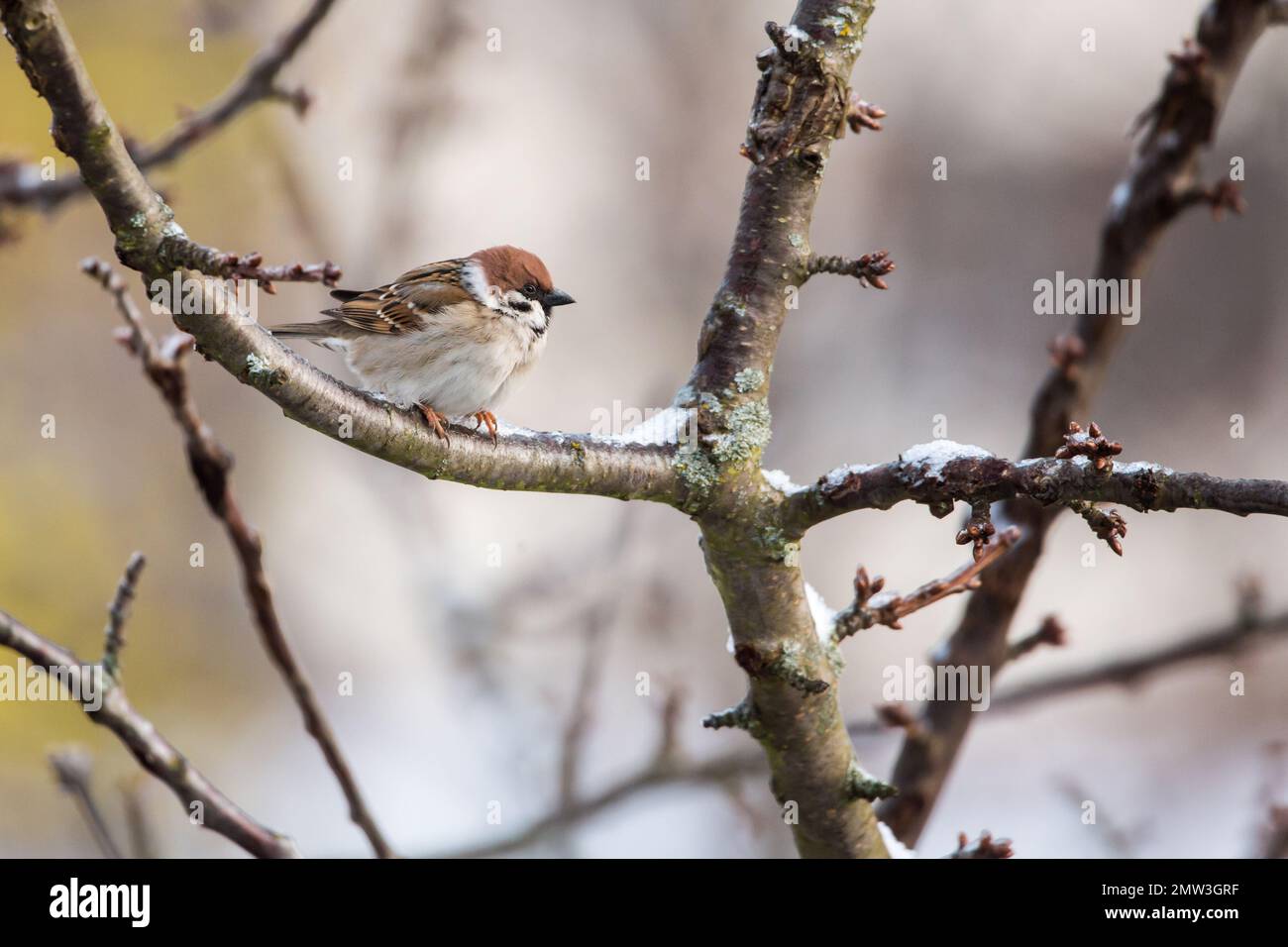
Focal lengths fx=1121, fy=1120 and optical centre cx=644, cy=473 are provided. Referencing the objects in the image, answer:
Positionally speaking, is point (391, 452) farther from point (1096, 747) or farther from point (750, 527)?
point (1096, 747)

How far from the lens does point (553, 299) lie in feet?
12.8

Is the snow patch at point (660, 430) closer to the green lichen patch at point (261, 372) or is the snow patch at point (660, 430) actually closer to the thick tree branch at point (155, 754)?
the green lichen patch at point (261, 372)

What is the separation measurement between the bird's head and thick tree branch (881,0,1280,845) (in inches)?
64.5

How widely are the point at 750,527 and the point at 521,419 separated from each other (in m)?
4.78

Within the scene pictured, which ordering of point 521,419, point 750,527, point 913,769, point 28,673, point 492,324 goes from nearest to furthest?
1. point 750,527
2. point 913,769
3. point 492,324
4. point 28,673
5. point 521,419

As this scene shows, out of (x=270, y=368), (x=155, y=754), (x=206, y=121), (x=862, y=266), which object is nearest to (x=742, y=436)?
(x=862, y=266)

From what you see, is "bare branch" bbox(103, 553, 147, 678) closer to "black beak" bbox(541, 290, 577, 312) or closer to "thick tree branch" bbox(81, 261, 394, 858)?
"thick tree branch" bbox(81, 261, 394, 858)

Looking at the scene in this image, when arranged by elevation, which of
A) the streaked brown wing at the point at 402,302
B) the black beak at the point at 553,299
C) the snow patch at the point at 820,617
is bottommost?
the snow patch at the point at 820,617

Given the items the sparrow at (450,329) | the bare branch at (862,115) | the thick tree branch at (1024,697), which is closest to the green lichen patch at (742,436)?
the bare branch at (862,115)

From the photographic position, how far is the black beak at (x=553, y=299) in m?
3.86

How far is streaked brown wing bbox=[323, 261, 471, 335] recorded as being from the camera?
3.52m

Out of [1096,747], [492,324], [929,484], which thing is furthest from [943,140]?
[929,484]

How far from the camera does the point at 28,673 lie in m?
4.90

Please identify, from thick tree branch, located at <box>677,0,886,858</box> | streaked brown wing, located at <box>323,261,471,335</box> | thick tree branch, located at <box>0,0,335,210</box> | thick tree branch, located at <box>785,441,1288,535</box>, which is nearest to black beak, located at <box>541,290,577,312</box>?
streaked brown wing, located at <box>323,261,471,335</box>
